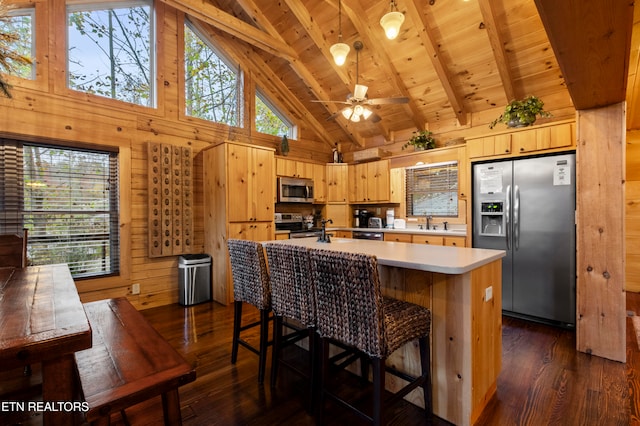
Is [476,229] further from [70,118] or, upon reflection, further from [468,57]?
[70,118]

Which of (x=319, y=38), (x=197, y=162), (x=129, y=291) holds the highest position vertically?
(x=319, y=38)

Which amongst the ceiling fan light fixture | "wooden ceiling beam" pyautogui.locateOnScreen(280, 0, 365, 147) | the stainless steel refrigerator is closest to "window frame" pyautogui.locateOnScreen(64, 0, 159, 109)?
"wooden ceiling beam" pyautogui.locateOnScreen(280, 0, 365, 147)

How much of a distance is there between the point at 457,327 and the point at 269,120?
15.2ft

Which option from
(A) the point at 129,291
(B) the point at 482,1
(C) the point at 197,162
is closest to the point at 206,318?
(A) the point at 129,291

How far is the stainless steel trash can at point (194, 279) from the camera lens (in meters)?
3.86

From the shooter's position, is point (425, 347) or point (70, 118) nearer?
point (425, 347)

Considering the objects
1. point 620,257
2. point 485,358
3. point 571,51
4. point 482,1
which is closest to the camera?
point 571,51

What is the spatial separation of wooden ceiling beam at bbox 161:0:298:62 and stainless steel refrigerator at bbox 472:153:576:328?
328 cm

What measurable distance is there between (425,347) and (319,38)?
4085mm

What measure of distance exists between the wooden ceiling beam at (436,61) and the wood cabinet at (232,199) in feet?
8.26

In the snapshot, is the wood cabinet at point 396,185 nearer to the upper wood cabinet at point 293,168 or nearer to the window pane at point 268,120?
the upper wood cabinet at point 293,168

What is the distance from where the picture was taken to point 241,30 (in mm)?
3943

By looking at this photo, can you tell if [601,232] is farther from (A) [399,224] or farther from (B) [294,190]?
(B) [294,190]

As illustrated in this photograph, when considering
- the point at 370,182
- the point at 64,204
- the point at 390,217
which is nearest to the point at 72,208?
the point at 64,204
